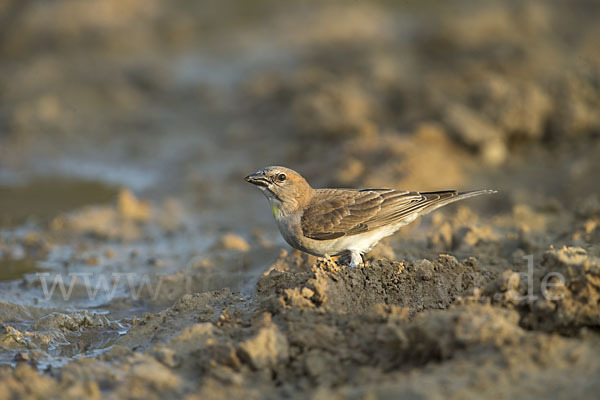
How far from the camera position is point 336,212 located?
248 inches

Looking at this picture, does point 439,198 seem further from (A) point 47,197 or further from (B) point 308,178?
(A) point 47,197

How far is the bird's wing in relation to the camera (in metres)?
6.12

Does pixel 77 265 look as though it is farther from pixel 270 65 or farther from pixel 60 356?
pixel 270 65

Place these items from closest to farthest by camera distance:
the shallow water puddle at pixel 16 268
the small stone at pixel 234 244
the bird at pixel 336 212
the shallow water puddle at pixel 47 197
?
1. the bird at pixel 336 212
2. the shallow water puddle at pixel 16 268
3. the small stone at pixel 234 244
4. the shallow water puddle at pixel 47 197

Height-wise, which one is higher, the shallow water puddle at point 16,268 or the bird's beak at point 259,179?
the bird's beak at point 259,179

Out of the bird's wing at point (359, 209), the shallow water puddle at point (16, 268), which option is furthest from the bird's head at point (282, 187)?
the shallow water puddle at point (16, 268)

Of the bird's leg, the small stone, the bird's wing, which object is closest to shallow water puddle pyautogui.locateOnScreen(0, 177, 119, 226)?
the small stone

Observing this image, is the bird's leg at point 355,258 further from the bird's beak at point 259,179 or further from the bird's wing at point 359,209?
the bird's beak at point 259,179

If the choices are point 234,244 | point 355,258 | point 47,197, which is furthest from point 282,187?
point 47,197

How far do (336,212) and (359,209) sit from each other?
0.23 m

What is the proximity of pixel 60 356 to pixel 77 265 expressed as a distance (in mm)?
2807

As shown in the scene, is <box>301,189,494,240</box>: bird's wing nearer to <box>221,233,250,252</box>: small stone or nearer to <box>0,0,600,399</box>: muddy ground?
<box>0,0,600,399</box>: muddy ground

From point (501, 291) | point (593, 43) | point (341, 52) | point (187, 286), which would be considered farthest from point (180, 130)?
point (501, 291)

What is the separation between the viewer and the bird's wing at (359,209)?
6.12m
